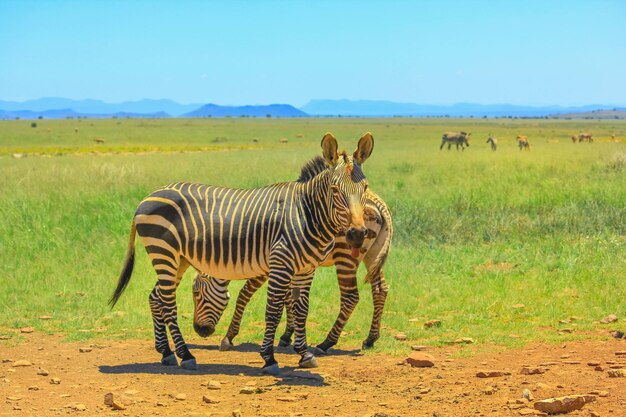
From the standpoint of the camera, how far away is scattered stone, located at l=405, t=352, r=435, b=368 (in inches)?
285

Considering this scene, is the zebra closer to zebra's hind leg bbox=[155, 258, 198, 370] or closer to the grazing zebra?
the grazing zebra

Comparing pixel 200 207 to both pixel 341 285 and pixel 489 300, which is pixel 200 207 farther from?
pixel 489 300

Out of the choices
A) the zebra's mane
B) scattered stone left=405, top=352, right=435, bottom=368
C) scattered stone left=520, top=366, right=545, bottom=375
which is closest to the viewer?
scattered stone left=520, top=366, right=545, bottom=375

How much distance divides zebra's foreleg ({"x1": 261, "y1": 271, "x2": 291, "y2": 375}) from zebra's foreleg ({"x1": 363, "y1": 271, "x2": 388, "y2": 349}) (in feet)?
5.06

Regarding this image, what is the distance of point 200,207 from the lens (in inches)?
305

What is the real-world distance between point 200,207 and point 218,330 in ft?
7.62

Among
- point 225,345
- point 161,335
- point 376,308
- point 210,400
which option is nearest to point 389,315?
point 376,308

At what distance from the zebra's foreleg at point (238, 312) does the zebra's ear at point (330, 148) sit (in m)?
2.21

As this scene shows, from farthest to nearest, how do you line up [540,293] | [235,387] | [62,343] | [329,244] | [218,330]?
[540,293] → [218,330] → [62,343] → [329,244] → [235,387]

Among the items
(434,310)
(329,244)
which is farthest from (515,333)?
(329,244)

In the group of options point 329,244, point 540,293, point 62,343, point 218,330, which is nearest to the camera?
point 329,244

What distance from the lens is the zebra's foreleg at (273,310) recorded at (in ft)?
24.0

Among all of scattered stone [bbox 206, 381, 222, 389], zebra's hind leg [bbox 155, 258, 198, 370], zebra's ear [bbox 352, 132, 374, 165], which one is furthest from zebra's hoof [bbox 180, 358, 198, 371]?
zebra's ear [bbox 352, 132, 374, 165]

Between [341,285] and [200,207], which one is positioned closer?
[200,207]
